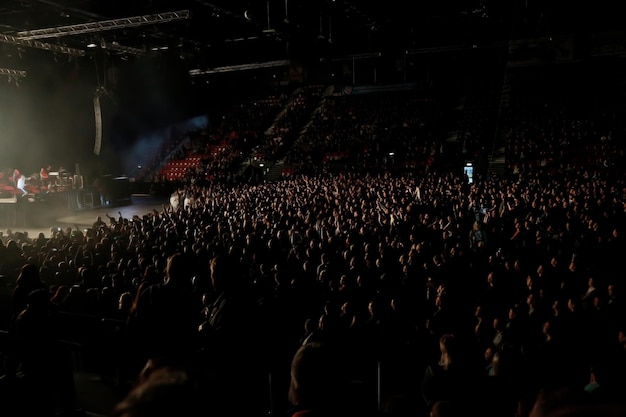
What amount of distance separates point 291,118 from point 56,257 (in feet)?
78.9

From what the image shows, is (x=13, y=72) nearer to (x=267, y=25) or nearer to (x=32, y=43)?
(x=32, y=43)

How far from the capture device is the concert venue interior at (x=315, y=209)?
A: 2928 mm

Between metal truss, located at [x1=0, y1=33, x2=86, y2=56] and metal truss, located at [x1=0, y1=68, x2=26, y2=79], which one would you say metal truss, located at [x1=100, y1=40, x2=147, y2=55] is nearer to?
metal truss, located at [x1=0, y1=33, x2=86, y2=56]

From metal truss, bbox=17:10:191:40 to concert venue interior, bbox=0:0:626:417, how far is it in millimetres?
90

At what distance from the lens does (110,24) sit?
14797 mm

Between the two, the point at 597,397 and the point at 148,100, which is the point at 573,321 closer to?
the point at 597,397

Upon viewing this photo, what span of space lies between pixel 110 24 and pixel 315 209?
9203 millimetres

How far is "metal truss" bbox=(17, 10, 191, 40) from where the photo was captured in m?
14.1

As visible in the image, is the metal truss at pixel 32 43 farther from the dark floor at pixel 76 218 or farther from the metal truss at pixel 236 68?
the metal truss at pixel 236 68

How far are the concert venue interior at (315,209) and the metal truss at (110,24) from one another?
90 millimetres

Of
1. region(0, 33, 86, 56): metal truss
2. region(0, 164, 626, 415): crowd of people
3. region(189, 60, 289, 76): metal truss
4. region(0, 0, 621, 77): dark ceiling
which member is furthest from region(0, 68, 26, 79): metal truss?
region(0, 164, 626, 415): crowd of people

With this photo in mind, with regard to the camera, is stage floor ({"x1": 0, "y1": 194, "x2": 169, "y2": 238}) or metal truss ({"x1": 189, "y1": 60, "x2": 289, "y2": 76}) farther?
metal truss ({"x1": 189, "y1": 60, "x2": 289, "y2": 76})

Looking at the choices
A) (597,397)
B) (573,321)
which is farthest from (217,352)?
(573,321)

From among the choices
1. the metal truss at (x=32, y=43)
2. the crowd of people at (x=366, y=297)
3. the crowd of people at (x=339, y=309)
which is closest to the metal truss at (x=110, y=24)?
the metal truss at (x=32, y=43)
